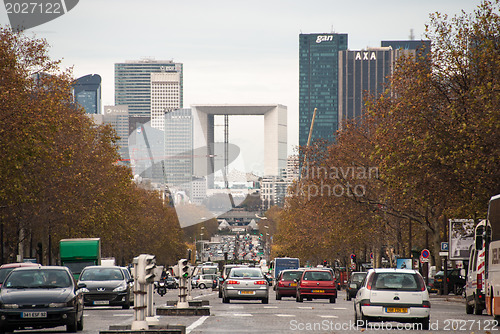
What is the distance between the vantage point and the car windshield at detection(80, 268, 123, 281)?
106 ft

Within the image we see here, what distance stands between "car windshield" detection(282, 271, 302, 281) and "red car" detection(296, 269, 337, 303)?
6267 millimetres

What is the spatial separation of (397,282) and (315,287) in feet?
58.8

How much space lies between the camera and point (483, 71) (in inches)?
1529

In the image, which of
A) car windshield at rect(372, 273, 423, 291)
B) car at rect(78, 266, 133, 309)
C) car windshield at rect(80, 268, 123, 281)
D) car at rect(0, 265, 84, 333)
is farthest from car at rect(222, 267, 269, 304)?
car at rect(0, 265, 84, 333)

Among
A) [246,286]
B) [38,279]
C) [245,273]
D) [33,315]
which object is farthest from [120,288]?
[33,315]

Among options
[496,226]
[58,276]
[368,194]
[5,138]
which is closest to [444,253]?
[368,194]

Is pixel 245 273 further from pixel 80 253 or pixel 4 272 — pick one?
pixel 80 253

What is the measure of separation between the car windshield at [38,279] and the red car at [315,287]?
65.3ft

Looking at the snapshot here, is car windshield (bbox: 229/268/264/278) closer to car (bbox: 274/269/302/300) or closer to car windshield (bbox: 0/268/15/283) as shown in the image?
car (bbox: 274/269/302/300)

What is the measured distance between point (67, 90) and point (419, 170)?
85.4 feet

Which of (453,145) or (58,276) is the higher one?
(453,145)

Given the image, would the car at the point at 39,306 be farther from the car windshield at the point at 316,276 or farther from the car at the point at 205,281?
the car at the point at 205,281

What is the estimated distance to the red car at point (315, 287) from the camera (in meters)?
40.2

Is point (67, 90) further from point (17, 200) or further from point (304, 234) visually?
point (304, 234)
